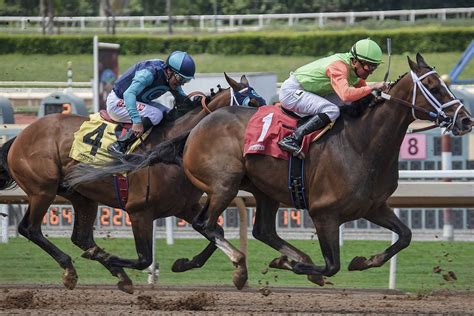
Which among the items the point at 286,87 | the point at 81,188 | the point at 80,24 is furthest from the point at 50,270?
the point at 80,24

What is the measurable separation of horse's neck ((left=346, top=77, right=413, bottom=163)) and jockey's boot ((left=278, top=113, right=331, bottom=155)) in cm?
21

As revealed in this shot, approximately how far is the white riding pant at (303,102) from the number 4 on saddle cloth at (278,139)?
2.8 inches

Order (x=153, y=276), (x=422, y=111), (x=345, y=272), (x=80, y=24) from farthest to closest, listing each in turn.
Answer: (x=80, y=24), (x=345, y=272), (x=153, y=276), (x=422, y=111)

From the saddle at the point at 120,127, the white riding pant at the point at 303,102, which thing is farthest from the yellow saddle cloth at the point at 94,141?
the white riding pant at the point at 303,102

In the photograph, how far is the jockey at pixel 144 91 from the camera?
7.22 metres

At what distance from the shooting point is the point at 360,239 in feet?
34.0

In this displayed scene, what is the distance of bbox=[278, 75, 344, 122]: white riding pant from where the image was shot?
671 cm

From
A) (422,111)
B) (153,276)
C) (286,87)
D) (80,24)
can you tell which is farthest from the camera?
(80,24)

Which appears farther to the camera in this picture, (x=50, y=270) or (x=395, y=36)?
(x=395, y=36)

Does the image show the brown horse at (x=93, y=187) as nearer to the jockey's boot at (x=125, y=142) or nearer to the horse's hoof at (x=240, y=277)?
the jockey's boot at (x=125, y=142)

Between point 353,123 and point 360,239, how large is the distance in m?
3.83

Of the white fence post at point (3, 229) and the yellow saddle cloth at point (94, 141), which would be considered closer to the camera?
the yellow saddle cloth at point (94, 141)

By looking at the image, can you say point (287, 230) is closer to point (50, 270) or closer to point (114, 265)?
point (50, 270)

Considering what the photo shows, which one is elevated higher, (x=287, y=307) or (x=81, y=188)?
(x=81, y=188)
